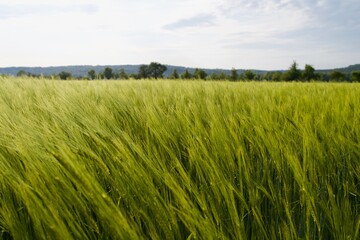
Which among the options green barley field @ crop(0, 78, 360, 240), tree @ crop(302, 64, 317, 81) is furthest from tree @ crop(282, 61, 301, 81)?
green barley field @ crop(0, 78, 360, 240)

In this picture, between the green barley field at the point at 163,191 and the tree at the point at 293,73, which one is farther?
the tree at the point at 293,73

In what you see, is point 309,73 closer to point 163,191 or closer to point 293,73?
point 293,73

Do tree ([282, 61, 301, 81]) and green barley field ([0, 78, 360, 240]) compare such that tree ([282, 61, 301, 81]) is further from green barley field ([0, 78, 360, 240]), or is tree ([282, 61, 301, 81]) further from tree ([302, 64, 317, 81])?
green barley field ([0, 78, 360, 240])

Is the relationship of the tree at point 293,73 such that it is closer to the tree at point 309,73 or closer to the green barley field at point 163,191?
the tree at point 309,73

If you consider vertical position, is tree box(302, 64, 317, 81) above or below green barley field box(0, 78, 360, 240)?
above

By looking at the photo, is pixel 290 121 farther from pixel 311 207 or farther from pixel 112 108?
pixel 112 108

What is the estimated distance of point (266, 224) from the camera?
0.61m

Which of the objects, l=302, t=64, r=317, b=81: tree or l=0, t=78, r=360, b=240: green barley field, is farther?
l=302, t=64, r=317, b=81: tree

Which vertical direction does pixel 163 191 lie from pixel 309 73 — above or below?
below

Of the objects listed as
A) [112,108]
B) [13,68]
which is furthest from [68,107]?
[13,68]

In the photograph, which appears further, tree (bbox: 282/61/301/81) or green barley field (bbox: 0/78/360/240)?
tree (bbox: 282/61/301/81)

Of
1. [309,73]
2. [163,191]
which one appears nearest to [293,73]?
[309,73]

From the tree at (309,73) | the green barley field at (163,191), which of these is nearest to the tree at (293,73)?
the tree at (309,73)

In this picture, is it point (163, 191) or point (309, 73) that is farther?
point (309, 73)
